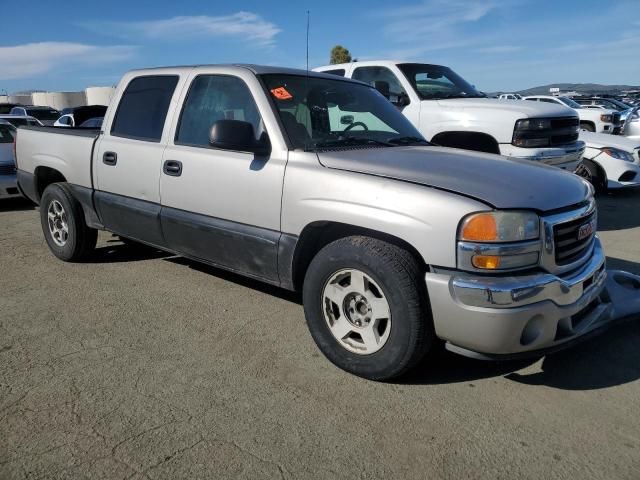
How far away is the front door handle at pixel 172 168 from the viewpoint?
12.8 feet

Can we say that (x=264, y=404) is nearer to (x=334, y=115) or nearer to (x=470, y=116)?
(x=334, y=115)

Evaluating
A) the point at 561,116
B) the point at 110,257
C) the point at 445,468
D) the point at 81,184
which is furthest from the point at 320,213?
the point at 561,116

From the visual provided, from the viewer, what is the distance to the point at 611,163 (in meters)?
8.99

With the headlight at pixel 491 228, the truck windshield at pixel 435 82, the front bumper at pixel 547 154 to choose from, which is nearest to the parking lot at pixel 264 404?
the headlight at pixel 491 228

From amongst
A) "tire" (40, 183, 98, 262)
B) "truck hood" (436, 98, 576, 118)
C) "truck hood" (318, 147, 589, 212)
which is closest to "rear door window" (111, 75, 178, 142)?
"tire" (40, 183, 98, 262)

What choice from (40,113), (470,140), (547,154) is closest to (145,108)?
(470,140)

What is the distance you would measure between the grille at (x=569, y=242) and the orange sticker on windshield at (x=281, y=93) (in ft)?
6.37

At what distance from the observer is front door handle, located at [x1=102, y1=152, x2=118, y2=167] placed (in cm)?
444

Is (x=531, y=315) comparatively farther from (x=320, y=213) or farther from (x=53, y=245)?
(x=53, y=245)

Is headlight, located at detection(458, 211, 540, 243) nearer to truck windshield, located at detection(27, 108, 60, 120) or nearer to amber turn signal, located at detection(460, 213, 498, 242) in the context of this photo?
amber turn signal, located at detection(460, 213, 498, 242)

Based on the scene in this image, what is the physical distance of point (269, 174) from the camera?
3359mm

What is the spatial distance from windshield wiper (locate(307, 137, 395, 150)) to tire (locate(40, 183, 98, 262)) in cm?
271

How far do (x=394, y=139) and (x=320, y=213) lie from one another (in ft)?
3.79

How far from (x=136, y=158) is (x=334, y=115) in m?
1.63
